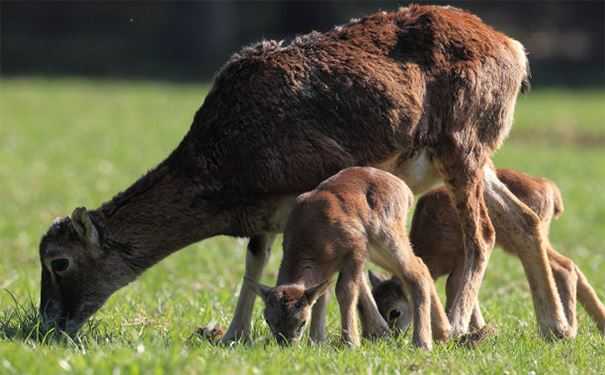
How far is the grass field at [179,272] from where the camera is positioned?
7.03m

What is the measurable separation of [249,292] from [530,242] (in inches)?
78.7

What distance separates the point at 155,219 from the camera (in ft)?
28.2

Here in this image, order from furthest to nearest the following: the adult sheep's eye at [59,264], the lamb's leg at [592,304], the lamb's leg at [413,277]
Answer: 1. the lamb's leg at [592,304]
2. the adult sheep's eye at [59,264]
3. the lamb's leg at [413,277]

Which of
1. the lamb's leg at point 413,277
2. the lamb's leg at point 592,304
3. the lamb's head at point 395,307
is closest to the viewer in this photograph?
the lamb's leg at point 413,277

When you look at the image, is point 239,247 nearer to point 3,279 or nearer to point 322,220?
point 3,279

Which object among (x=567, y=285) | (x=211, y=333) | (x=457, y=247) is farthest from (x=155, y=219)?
(x=567, y=285)

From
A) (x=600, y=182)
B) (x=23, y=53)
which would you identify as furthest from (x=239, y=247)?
(x=23, y=53)

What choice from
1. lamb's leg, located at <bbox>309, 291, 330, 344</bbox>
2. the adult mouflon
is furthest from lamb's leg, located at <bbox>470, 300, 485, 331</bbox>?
lamb's leg, located at <bbox>309, 291, 330, 344</bbox>

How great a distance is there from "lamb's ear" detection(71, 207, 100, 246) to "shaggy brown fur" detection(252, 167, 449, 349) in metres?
1.32

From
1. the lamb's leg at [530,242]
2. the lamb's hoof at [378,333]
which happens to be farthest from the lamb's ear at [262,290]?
the lamb's leg at [530,242]

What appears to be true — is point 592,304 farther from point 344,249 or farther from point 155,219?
point 155,219

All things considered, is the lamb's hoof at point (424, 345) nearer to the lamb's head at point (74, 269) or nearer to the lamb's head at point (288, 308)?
the lamb's head at point (288, 308)

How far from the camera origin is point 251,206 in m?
8.48

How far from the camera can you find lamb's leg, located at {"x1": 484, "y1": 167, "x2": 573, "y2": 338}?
904 cm
